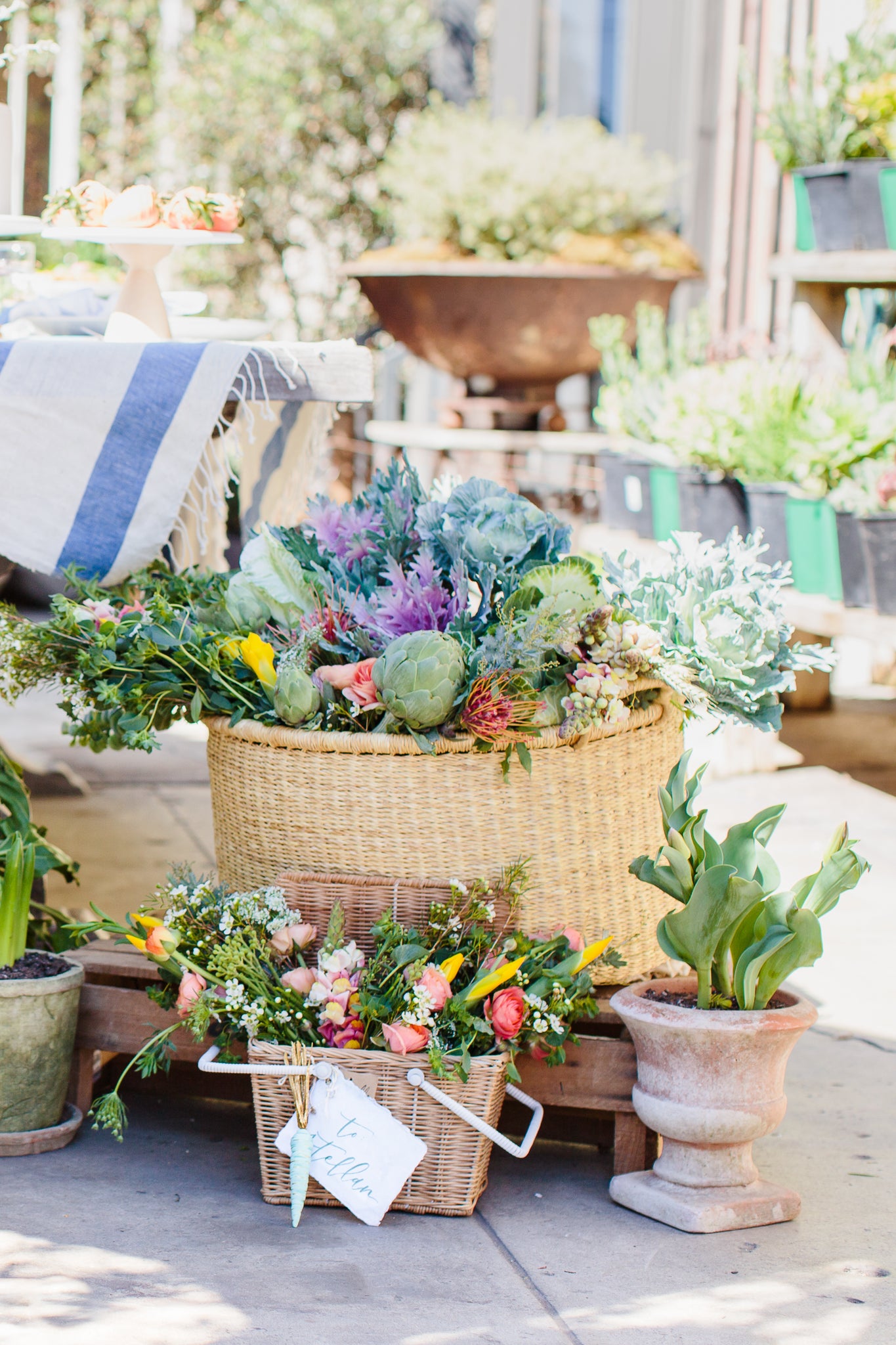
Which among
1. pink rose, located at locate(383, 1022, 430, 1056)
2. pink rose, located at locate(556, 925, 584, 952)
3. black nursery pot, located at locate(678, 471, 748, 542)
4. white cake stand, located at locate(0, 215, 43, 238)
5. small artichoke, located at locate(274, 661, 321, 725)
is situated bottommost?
pink rose, located at locate(383, 1022, 430, 1056)

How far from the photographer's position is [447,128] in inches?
276

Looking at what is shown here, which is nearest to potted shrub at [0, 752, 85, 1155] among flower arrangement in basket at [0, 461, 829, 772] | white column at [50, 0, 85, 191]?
flower arrangement in basket at [0, 461, 829, 772]

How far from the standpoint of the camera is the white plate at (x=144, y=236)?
2.33 m

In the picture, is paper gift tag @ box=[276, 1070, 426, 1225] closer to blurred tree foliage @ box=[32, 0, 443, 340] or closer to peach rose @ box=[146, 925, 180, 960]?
peach rose @ box=[146, 925, 180, 960]

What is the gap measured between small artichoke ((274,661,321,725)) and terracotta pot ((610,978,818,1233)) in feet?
1.82

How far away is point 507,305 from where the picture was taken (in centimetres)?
594

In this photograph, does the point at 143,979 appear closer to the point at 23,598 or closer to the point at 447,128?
the point at 23,598

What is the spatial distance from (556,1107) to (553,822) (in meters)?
0.47

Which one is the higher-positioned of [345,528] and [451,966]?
[345,528]

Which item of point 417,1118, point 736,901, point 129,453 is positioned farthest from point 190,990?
point 129,453

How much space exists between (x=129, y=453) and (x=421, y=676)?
0.63 m

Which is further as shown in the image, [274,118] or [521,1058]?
[274,118]

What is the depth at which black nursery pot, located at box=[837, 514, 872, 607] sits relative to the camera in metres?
3.67

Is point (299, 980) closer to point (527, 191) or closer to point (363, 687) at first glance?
point (363, 687)
